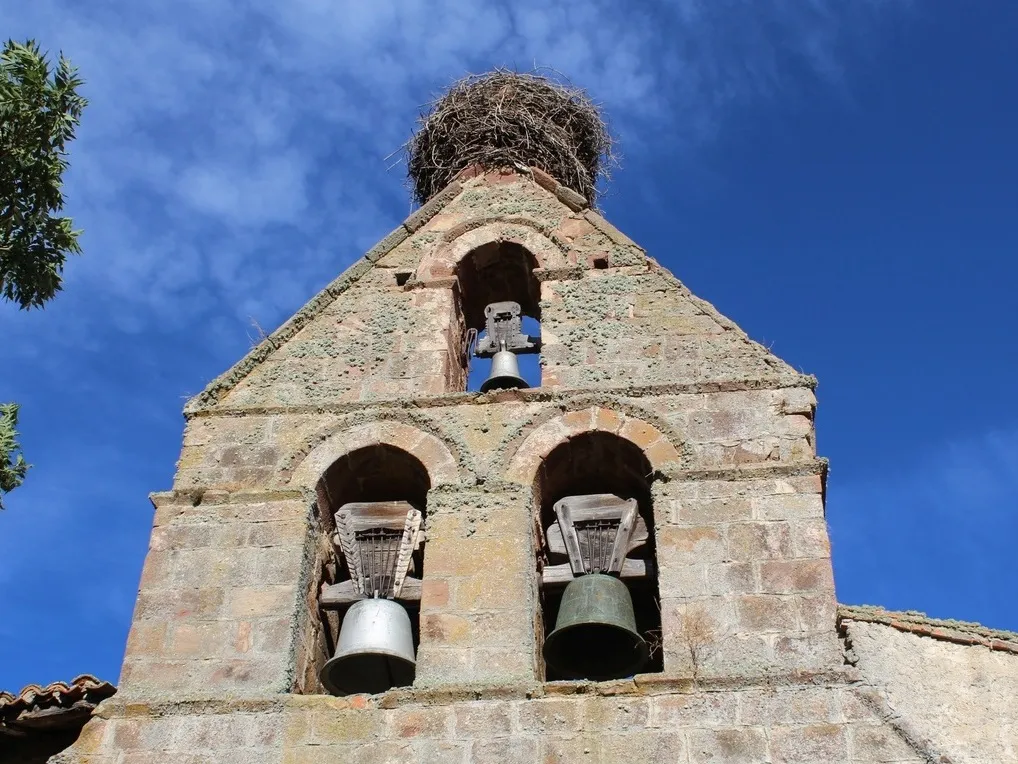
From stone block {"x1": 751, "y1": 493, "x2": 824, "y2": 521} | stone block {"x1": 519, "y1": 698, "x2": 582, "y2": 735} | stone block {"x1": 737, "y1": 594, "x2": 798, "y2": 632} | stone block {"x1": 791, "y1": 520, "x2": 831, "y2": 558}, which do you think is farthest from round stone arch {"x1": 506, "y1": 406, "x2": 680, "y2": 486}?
stone block {"x1": 519, "y1": 698, "x2": 582, "y2": 735}

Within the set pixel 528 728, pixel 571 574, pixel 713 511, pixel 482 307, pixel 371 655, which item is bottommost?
pixel 528 728

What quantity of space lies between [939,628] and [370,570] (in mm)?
3020

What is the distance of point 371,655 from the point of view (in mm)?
8289

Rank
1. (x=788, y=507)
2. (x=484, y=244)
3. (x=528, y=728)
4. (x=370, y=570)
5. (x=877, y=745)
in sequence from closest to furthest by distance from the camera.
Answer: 1. (x=877, y=745)
2. (x=528, y=728)
3. (x=788, y=507)
4. (x=370, y=570)
5. (x=484, y=244)

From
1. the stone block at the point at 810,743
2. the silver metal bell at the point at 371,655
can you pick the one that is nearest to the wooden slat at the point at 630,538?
the silver metal bell at the point at 371,655

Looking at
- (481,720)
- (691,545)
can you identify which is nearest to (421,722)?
(481,720)

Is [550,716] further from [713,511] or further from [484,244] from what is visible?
[484,244]

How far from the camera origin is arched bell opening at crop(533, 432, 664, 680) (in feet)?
27.7

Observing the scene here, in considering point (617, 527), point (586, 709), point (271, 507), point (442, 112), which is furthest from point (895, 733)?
point (442, 112)

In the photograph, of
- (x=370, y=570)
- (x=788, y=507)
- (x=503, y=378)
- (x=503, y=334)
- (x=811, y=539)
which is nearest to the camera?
(x=811, y=539)

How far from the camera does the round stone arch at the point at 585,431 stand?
896cm

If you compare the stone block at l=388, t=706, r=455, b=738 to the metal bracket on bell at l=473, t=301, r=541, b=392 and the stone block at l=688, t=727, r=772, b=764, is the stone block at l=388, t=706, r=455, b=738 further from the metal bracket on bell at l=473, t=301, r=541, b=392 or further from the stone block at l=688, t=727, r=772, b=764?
the metal bracket on bell at l=473, t=301, r=541, b=392

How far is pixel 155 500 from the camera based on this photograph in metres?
9.08

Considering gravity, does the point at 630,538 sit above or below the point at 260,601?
above
